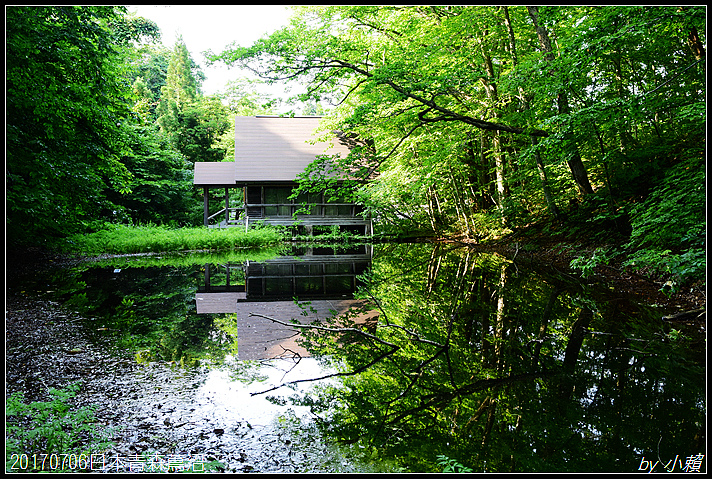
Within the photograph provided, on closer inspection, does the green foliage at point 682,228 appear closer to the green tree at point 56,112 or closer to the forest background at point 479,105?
the forest background at point 479,105

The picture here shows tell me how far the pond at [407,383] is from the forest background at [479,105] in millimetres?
1653

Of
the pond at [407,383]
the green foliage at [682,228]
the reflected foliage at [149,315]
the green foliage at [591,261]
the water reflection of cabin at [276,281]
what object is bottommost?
the water reflection of cabin at [276,281]

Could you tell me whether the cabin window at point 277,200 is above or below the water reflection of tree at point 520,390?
above

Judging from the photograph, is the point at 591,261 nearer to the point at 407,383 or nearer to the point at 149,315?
the point at 407,383

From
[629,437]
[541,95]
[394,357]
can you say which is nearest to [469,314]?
[394,357]

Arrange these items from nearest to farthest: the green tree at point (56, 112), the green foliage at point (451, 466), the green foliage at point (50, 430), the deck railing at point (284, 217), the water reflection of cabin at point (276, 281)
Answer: the green foliage at point (451, 466)
the green foliage at point (50, 430)
the water reflection of cabin at point (276, 281)
the green tree at point (56, 112)
the deck railing at point (284, 217)

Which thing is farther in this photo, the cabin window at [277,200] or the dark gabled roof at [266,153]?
the cabin window at [277,200]

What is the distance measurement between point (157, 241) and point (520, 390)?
1393 centimetres

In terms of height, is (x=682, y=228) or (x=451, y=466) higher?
(x=682, y=228)

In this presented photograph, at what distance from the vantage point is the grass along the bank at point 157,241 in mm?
13258

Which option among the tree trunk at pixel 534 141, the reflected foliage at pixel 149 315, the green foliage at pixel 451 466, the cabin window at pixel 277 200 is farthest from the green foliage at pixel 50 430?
the cabin window at pixel 277 200

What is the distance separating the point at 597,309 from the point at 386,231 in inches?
677

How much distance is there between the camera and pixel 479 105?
1261 centimetres

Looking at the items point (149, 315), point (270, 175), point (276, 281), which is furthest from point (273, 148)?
point (149, 315)
